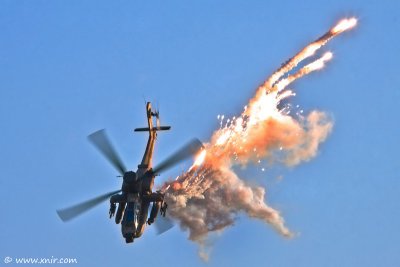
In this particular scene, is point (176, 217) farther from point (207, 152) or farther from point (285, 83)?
point (285, 83)

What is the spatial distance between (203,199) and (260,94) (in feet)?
44.5

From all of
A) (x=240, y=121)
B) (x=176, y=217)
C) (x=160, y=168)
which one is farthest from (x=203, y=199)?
(x=160, y=168)

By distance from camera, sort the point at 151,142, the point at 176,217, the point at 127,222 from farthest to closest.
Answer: the point at 176,217 → the point at 151,142 → the point at 127,222

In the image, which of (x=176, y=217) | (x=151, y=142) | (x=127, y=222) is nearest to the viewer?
(x=127, y=222)

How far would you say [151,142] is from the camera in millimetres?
96125

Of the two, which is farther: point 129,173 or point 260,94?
point 260,94

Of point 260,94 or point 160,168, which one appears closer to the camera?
point 160,168

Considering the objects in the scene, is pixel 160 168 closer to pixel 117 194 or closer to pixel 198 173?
pixel 117 194

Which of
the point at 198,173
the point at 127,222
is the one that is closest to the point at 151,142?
the point at 198,173

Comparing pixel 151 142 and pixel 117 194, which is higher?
pixel 151 142

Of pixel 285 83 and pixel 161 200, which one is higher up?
pixel 285 83

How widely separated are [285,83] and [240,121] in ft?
19.9

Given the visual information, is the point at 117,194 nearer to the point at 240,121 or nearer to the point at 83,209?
the point at 83,209

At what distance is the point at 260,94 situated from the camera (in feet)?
330
